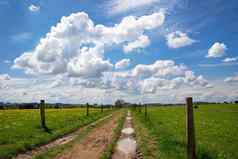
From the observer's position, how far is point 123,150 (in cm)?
1102

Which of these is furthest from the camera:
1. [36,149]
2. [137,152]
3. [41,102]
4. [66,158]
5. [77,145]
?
[41,102]

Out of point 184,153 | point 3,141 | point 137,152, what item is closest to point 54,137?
point 3,141

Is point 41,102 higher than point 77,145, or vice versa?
point 41,102

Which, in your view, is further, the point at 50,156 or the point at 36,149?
the point at 36,149

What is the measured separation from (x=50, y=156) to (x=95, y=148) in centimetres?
248

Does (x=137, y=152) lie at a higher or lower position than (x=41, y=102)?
lower

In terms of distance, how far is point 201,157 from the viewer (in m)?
9.66

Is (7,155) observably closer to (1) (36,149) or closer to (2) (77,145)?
(1) (36,149)

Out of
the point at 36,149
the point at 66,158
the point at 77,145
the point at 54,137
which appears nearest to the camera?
the point at 66,158

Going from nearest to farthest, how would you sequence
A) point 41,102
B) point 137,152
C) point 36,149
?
point 137,152
point 36,149
point 41,102

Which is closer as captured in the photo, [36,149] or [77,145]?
[36,149]

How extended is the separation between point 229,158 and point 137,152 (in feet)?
12.3

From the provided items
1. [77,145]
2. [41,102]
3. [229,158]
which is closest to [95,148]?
[77,145]

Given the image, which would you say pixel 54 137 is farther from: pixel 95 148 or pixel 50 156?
pixel 50 156
